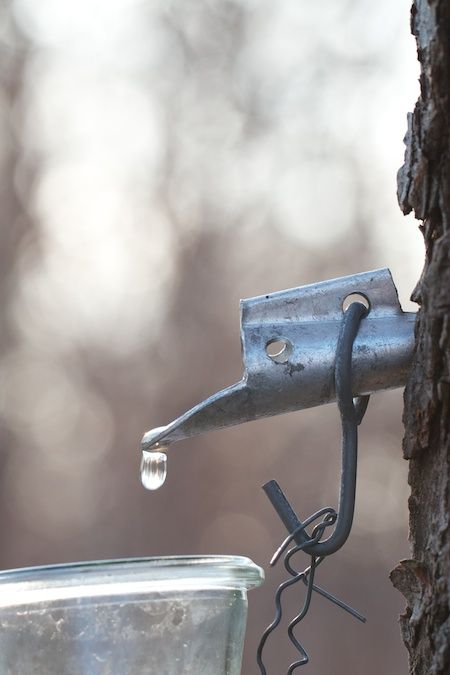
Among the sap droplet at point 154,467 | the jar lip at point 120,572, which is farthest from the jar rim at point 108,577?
the sap droplet at point 154,467

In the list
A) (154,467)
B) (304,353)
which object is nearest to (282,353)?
(304,353)

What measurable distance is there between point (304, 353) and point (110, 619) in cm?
20

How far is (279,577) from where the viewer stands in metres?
6.07

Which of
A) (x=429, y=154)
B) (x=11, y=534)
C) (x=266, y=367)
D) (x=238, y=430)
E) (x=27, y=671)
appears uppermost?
(x=238, y=430)

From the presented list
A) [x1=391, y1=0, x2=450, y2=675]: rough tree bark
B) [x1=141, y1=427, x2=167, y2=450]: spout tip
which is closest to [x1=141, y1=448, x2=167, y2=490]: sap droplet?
[x1=141, y1=427, x2=167, y2=450]: spout tip

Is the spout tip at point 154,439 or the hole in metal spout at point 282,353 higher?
the hole in metal spout at point 282,353

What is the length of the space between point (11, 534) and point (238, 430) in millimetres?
1453

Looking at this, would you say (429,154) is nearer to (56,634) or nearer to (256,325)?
(256,325)

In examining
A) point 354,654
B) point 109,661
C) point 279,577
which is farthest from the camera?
point 354,654

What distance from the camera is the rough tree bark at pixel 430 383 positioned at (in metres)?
0.70

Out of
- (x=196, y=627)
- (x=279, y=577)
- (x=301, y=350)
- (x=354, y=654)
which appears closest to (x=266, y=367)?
(x=301, y=350)

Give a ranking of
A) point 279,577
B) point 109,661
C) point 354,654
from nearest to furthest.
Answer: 1. point 109,661
2. point 279,577
3. point 354,654

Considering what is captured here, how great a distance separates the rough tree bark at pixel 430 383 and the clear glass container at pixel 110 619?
0.40ft

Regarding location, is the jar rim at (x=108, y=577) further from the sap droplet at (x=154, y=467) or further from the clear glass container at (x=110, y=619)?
the sap droplet at (x=154, y=467)
